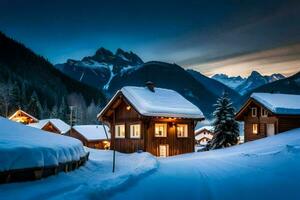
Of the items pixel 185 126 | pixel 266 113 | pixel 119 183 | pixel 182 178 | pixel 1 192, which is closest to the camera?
pixel 1 192

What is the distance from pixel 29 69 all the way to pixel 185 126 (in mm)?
143250

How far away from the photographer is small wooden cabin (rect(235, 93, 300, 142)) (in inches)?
1533

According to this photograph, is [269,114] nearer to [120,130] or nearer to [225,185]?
[120,130]

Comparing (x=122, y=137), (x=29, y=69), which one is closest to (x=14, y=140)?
(x=122, y=137)

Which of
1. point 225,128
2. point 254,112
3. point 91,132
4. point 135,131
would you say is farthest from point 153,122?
point 91,132

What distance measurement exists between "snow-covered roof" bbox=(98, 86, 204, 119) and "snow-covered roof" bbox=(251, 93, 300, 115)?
794 cm

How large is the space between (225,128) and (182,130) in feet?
39.9

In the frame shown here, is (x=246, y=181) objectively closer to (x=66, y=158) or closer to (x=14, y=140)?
(x=66, y=158)

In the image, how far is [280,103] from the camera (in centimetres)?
4075

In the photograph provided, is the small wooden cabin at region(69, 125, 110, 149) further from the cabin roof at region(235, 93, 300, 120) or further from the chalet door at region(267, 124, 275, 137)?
the chalet door at region(267, 124, 275, 137)

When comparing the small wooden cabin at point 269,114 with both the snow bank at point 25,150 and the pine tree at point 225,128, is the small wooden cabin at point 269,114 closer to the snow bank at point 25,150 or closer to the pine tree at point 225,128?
the pine tree at point 225,128

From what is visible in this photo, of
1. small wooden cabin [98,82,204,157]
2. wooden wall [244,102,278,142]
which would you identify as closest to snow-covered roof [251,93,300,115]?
wooden wall [244,102,278,142]

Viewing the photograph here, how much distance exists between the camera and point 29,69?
167 metres

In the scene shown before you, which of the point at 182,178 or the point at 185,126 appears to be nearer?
the point at 182,178
